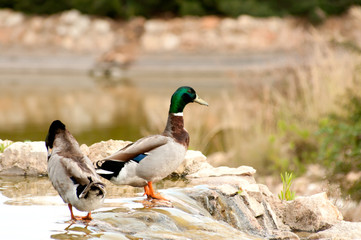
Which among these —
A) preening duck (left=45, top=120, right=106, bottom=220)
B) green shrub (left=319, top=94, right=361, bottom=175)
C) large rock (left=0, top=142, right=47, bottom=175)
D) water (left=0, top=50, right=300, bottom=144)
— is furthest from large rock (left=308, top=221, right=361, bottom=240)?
water (left=0, top=50, right=300, bottom=144)

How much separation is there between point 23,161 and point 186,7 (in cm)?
2519

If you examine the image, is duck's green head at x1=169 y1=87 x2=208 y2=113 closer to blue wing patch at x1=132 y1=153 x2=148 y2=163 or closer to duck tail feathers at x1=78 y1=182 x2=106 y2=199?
blue wing patch at x1=132 y1=153 x2=148 y2=163

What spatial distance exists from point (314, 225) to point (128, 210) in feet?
5.44

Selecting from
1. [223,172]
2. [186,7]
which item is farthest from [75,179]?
[186,7]

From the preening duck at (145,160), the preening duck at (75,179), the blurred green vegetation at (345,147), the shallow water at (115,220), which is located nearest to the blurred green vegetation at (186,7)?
the blurred green vegetation at (345,147)

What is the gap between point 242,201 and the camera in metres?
4.79

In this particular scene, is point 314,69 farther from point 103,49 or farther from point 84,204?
point 103,49

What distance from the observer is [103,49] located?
1184 inches

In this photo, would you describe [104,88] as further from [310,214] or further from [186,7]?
[310,214]

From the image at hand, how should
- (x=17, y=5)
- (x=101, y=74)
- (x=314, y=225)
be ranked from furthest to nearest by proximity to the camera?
1. (x=17, y=5)
2. (x=101, y=74)
3. (x=314, y=225)

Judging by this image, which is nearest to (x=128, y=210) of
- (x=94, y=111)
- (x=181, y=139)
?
(x=181, y=139)

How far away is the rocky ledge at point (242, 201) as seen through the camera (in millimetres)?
4660

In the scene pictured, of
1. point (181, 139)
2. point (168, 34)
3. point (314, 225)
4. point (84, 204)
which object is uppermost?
point (168, 34)

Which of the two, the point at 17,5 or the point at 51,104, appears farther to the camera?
the point at 17,5
